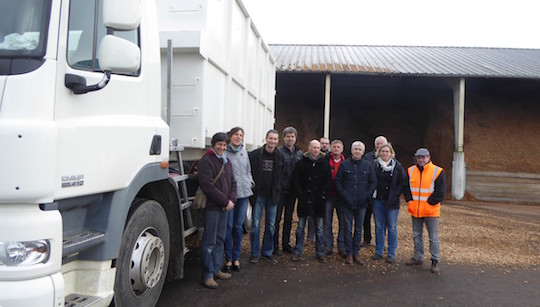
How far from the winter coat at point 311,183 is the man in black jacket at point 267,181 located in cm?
33

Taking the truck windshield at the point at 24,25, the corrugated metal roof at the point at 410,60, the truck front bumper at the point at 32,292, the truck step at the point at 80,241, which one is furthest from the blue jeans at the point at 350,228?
the corrugated metal roof at the point at 410,60

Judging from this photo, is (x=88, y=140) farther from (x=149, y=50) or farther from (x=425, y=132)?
(x=425, y=132)

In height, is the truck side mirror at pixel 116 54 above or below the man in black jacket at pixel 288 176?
above

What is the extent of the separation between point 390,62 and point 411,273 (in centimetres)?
1215

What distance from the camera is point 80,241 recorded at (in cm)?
231

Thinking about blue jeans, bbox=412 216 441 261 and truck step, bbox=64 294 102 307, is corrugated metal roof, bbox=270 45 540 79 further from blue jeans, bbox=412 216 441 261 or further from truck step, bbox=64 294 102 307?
truck step, bbox=64 294 102 307

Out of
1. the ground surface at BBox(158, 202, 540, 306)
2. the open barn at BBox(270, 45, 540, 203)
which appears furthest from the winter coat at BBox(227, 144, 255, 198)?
the open barn at BBox(270, 45, 540, 203)

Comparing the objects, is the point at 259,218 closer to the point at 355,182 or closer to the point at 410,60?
the point at 355,182

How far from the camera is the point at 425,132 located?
61.9 feet

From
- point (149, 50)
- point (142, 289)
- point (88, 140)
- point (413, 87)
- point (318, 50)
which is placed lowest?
point (142, 289)

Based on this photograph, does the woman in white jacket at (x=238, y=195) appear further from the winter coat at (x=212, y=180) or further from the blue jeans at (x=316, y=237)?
the blue jeans at (x=316, y=237)

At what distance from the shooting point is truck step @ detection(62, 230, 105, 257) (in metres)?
2.20

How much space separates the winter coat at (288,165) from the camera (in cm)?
514

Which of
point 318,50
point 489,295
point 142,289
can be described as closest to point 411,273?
point 489,295
